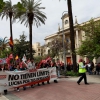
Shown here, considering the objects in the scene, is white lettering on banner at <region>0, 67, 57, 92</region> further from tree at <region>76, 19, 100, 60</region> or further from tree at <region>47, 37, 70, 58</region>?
tree at <region>47, 37, 70, 58</region>

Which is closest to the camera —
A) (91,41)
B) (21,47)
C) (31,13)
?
(91,41)

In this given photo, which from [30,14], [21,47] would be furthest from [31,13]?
[21,47]

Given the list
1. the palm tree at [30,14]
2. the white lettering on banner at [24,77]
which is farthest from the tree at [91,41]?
the palm tree at [30,14]

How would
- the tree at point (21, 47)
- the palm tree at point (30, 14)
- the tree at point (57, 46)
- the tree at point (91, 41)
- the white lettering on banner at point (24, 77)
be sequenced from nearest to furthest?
the white lettering on banner at point (24, 77)
the tree at point (91, 41)
the palm tree at point (30, 14)
the tree at point (21, 47)
the tree at point (57, 46)

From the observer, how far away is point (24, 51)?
38.5 meters

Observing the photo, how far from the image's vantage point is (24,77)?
11266 mm

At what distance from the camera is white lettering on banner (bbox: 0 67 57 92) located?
10271 mm

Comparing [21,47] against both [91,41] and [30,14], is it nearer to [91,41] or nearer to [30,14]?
[30,14]

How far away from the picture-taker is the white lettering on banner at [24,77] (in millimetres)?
10271

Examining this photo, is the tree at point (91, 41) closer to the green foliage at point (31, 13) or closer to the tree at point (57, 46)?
the green foliage at point (31, 13)

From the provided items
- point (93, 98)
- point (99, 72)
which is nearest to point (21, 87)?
point (93, 98)

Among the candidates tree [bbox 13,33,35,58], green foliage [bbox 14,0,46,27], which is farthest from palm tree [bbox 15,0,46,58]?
tree [bbox 13,33,35,58]

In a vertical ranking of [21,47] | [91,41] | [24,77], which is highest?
[21,47]

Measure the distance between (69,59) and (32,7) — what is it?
23938 millimetres
